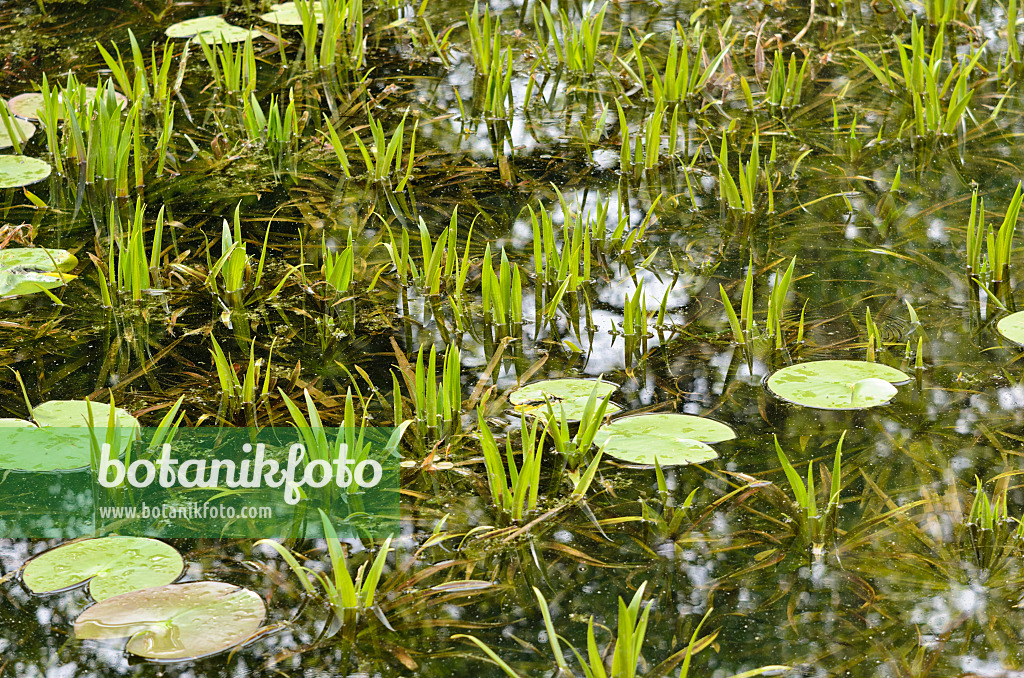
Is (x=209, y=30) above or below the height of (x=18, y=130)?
above

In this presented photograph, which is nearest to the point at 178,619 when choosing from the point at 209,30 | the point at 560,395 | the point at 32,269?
the point at 560,395

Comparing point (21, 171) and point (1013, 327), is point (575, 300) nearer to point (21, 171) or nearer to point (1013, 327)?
point (1013, 327)

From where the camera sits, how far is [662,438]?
1.95m

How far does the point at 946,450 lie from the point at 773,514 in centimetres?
40

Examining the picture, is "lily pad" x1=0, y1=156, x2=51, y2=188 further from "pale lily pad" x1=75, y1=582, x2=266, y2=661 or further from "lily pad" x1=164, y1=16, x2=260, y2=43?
"pale lily pad" x1=75, y1=582, x2=266, y2=661

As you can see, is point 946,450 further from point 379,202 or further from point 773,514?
point 379,202

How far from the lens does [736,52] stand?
3717mm

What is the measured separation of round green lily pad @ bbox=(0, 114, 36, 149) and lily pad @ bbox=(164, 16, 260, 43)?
28.7 inches

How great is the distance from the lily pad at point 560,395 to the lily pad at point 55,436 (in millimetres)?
764

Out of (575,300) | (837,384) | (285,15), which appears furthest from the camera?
(285,15)

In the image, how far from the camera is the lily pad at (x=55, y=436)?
74.9 inches

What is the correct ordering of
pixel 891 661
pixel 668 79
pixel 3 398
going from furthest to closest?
1. pixel 668 79
2. pixel 3 398
3. pixel 891 661

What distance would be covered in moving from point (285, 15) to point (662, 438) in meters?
2.82

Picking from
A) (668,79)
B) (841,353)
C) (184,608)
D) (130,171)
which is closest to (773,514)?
(841,353)
